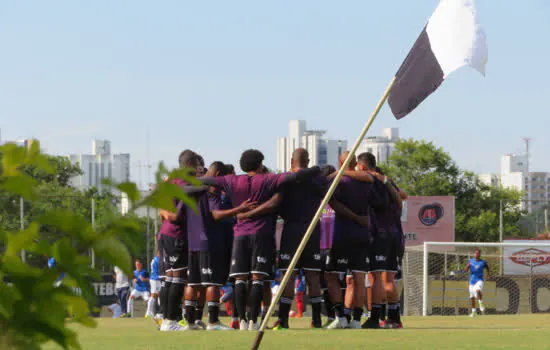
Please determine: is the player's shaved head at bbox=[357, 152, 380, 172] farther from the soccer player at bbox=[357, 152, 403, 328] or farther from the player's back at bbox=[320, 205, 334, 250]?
the player's back at bbox=[320, 205, 334, 250]

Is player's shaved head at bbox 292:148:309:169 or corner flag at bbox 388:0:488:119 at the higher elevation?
corner flag at bbox 388:0:488:119

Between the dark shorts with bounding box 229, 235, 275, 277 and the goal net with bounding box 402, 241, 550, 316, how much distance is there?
42.4 ft

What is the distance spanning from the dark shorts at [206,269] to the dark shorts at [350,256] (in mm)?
1297

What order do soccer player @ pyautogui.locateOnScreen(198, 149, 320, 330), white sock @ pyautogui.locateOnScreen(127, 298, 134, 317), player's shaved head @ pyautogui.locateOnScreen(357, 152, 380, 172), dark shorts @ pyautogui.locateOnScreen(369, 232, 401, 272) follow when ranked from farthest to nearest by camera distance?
white sock @ pyautogui.locateOnScreen(127, 298, 134, 317) < dark shorts @ pyautogui.locateOnScreen(369, 232, 401, 272) < player's shaved head @ pyautogui.locateOnScreen(357, 152, 380, 172) < soccer player @ pyautogui.locateOnScreen(198, 149, 320, 330)

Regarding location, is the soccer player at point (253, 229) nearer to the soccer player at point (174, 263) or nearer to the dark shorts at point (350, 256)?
the soccer player at point (174, 263)

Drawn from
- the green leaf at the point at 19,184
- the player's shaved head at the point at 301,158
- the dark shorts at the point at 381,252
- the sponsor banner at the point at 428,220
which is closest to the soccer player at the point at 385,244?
the dark shorts at the point at 381,252

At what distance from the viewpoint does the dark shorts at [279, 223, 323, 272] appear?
35.1 ft

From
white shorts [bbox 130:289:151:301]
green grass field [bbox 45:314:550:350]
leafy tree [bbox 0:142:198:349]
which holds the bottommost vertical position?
white shorts [bbox 130:289:151:301]

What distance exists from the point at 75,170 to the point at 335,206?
316 feet

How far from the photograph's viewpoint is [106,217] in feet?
4.97

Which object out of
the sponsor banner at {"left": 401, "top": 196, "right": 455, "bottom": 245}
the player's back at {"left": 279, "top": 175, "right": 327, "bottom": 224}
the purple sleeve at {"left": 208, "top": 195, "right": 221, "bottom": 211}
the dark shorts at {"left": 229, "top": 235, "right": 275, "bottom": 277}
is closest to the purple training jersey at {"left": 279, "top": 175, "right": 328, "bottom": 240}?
the player's back at {"left": 279, "top": 175, "right": 327, "bottom": 224}

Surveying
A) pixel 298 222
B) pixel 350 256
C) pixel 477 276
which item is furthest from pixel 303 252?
pixel 477 276

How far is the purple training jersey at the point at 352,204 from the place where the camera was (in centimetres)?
1129

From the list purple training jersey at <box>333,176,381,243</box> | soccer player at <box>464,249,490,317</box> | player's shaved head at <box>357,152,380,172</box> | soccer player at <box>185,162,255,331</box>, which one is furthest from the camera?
soccer player at <box>464,249,490,317</box>
